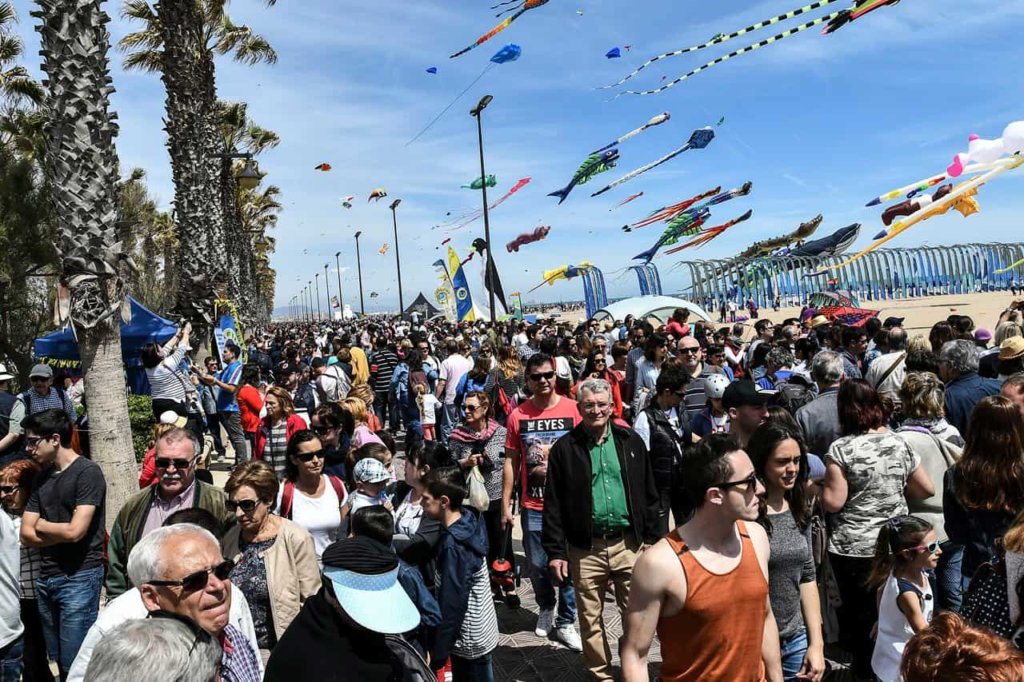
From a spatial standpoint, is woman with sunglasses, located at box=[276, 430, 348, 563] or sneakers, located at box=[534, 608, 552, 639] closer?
woman with sunglasses, located at box=[276, 430, 348, 563]

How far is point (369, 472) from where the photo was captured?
4.04 m

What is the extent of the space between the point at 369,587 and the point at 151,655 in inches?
25.7

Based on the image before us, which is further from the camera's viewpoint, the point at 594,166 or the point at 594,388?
the point at 594,166

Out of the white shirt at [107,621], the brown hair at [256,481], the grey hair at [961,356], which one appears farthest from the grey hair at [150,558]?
the grey hair at [961,356]

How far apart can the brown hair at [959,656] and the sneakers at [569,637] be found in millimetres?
3319

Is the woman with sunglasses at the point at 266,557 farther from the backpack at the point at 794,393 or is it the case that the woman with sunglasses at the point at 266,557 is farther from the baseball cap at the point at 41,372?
the baseball cap at the point at 41,372

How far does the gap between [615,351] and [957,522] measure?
5.72 m

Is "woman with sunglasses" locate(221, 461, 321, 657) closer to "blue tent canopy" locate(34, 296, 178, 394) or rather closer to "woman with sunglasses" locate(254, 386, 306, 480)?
"woman with sunglasses" locate(254, 386, 306, 480)

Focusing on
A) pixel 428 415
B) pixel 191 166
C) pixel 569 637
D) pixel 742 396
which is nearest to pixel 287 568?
pixel 569 637

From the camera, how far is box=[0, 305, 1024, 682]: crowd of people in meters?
2.22

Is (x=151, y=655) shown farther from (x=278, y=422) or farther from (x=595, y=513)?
(x=278, y=422)

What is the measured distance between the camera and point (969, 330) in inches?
314

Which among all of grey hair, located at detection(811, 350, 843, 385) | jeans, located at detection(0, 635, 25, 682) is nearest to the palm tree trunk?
jeans, located at detection(0, 635, 25, 682)

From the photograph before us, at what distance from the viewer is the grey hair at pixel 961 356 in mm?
5320
